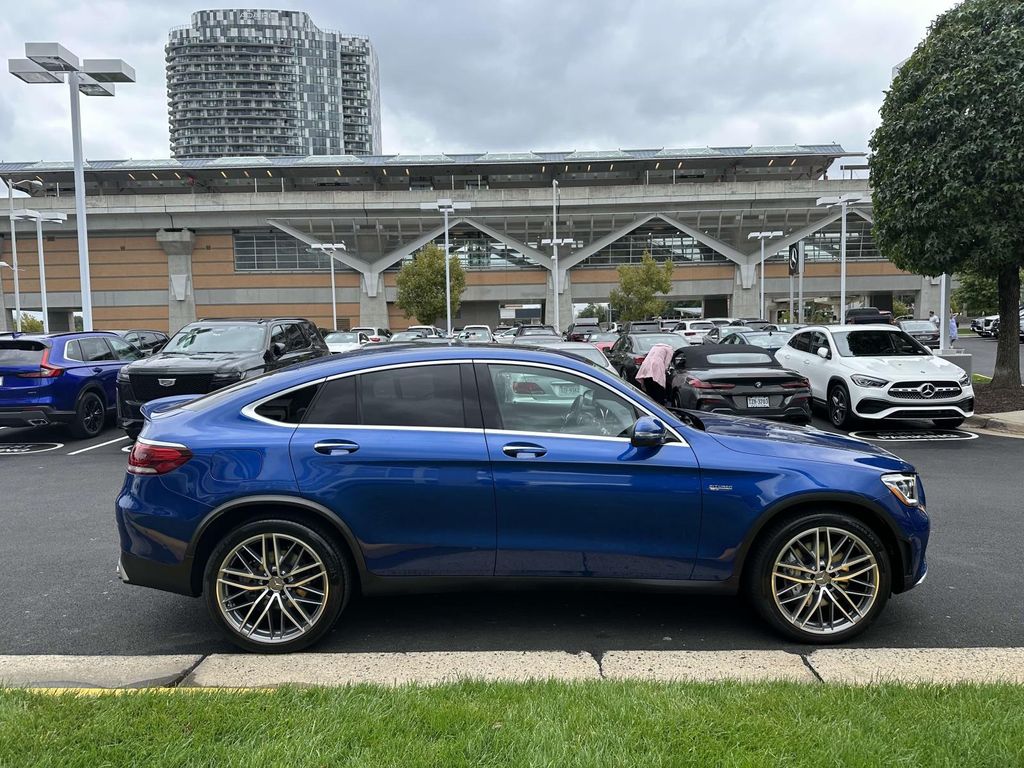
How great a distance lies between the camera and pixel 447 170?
→ 60.8 meters

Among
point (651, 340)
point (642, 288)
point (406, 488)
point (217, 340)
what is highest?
point (642, 288)

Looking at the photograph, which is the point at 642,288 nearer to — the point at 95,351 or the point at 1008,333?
the point at 1008,333

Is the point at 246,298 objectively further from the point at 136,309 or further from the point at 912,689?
the point at 912,689

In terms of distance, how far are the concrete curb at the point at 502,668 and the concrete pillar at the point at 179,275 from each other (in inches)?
2299

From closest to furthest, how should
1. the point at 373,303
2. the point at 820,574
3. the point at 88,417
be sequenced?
the point at 820,574, the point at 88,417, the point at 373,303

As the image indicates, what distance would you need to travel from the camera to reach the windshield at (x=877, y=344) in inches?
499

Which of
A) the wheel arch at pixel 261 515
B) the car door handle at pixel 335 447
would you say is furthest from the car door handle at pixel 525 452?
the wheel arch at pixel 261 515

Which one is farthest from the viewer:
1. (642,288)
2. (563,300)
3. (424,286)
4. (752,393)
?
(563,300)

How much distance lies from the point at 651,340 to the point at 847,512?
1301 cm

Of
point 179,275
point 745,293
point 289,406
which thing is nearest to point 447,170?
point 179,275

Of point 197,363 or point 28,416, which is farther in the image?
point 28,416

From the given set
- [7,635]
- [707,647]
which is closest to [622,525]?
[707,647]

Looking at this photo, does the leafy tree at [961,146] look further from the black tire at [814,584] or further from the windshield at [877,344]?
the black tire at [814,584]

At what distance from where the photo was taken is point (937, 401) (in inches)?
445
